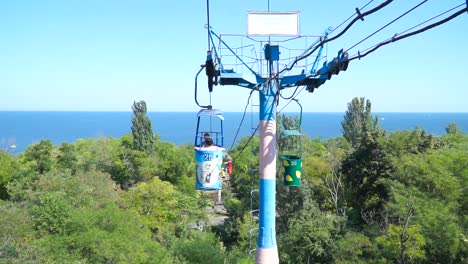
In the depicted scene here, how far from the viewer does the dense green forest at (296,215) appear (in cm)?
1551

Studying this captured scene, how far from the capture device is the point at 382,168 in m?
22.8

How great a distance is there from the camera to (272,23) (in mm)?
8211

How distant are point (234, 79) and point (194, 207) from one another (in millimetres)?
22301

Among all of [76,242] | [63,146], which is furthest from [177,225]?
[63,146]

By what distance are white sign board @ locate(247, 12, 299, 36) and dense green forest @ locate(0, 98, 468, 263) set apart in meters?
2.26

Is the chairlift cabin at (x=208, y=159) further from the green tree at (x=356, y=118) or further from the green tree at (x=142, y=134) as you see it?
the green tree at (x=356, y=118)

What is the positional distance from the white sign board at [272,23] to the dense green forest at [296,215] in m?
2.26

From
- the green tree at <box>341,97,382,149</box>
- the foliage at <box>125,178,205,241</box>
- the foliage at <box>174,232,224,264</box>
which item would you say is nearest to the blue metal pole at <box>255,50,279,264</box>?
the foliage at <box>174,232,224,264</box>

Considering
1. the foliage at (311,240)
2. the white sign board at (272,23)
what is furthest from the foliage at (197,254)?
the white sign board at (272,23)

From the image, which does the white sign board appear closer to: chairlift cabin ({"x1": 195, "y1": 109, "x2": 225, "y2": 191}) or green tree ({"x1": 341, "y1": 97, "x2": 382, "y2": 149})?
chairlift cabin ({"x1": 195, "y1": 109, "x2": 225, "y2": 191})

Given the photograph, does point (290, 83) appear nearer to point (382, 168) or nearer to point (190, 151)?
point (382, 168)

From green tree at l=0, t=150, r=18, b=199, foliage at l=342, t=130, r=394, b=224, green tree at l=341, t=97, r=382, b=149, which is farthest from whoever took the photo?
green tree at l=341, t=97, r=382, b=149

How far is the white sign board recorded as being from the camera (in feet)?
26.6

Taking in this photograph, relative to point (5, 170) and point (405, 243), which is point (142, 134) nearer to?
point (5, 170)
